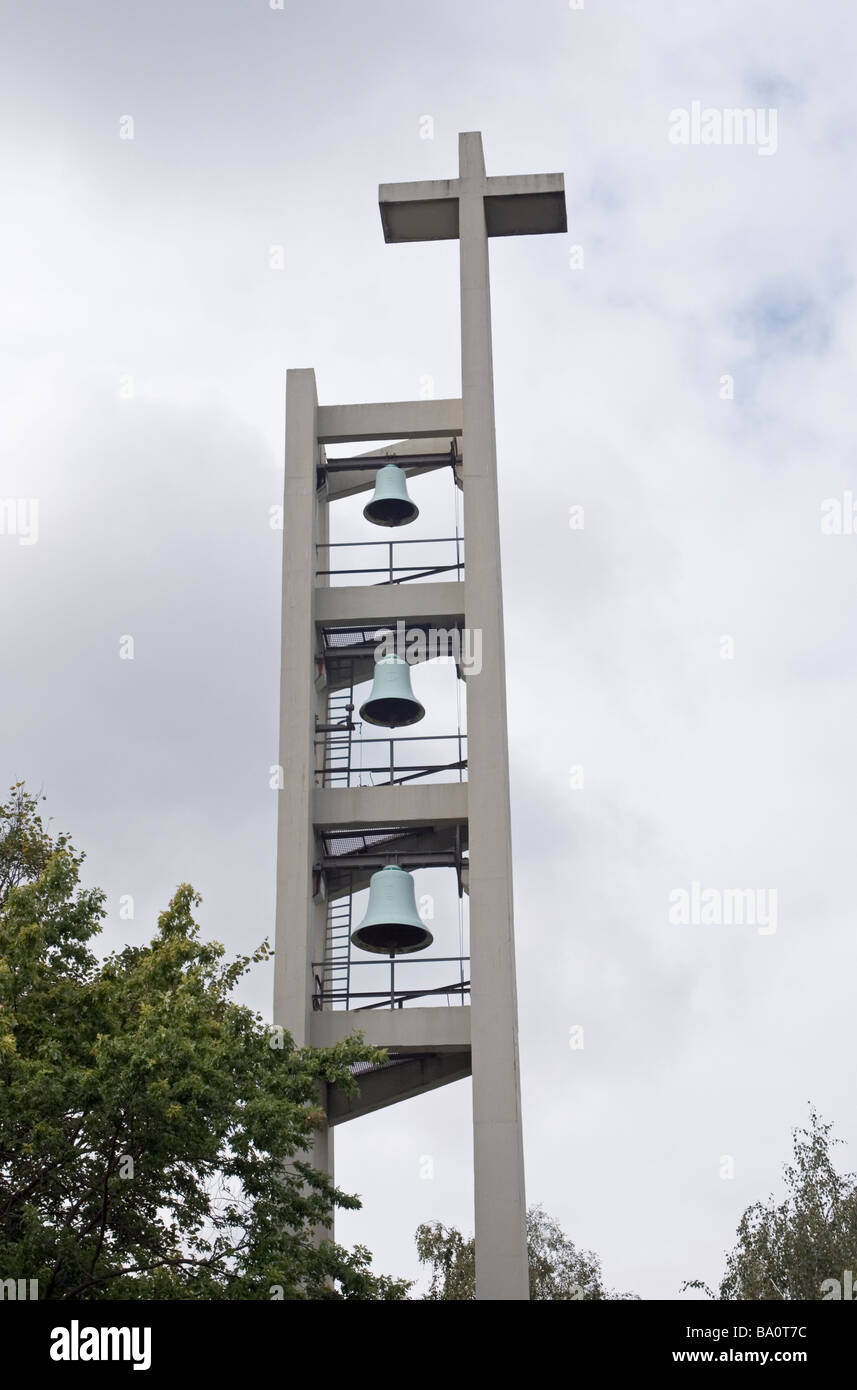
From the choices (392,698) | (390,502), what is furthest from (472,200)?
(392,698)

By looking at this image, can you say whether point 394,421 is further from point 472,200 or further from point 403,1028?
point 403,1028

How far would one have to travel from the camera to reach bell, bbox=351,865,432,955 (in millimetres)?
24344

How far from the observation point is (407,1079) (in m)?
25.3

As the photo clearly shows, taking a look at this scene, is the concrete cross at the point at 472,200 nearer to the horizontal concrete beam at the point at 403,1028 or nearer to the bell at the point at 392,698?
the bell at the point at 392,698

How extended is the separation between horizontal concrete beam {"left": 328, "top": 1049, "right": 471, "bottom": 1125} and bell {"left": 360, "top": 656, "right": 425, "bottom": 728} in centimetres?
539

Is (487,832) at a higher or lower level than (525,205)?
lower

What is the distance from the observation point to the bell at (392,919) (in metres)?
24.3

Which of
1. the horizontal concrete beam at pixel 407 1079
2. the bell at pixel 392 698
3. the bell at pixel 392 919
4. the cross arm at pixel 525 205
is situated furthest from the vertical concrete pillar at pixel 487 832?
the horizontal concrete beam at pixel 407 1079

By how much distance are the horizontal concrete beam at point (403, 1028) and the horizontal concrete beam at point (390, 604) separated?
6.52 meters

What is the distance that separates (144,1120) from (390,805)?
353 inches

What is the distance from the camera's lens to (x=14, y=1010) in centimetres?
1914
